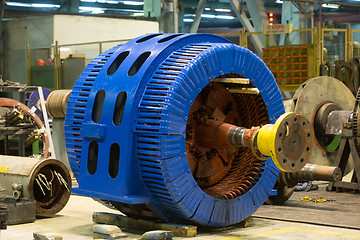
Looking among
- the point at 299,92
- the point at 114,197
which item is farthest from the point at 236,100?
the point at 299,92

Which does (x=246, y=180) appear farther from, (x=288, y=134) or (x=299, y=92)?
(x=299, y=92)

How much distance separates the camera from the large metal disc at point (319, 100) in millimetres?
9445

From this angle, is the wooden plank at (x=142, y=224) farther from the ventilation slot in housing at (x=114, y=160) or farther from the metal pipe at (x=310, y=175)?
the metal pipe at (x=310, y=175)

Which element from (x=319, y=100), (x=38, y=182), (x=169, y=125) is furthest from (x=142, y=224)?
(x=319, y=100)

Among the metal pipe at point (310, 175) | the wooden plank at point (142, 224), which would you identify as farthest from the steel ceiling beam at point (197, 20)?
the wooden plank at point (142, 224)

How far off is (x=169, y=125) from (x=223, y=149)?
1150 millimetres

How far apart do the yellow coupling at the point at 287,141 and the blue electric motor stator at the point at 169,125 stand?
0.68 m

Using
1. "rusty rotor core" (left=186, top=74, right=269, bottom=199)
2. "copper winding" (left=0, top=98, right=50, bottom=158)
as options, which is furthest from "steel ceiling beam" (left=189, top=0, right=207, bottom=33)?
"rusty rotor core" (left=186, top=74, right=269, bottom=199)

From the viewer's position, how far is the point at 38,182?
265 inches

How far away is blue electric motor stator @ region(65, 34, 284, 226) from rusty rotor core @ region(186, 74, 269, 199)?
0.01m

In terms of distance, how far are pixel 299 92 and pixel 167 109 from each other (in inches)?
179

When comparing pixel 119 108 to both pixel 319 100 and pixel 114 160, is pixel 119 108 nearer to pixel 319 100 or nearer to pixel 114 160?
pixel 114 160

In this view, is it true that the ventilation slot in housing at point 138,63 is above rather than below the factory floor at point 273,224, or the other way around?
above

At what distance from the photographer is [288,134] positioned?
5305 millimetres
